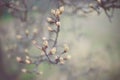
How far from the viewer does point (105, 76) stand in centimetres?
538

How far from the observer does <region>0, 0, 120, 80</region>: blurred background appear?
208 inches

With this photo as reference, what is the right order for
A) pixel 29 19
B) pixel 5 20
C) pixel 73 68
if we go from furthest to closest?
Result: pixel 5 20, pixel 73 68, pixel 29 19

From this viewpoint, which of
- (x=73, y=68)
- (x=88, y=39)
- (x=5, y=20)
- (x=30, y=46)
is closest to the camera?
Answer: (x=73, y=68)

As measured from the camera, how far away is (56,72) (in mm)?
5715

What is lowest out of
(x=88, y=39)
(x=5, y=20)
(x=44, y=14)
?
(x=88, y=39)

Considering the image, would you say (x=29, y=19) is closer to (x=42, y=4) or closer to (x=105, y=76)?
(x=42, y=4)

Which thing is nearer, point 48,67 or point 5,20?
point 48,67

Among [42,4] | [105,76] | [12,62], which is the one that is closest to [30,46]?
[12,62]

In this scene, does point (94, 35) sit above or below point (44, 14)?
below

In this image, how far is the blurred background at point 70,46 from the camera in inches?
208

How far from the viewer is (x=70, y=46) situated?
5.99m

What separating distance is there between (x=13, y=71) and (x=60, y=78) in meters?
1.12

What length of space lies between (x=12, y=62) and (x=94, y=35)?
2.33 metres

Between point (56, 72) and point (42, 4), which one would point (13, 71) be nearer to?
point (56, 72)
